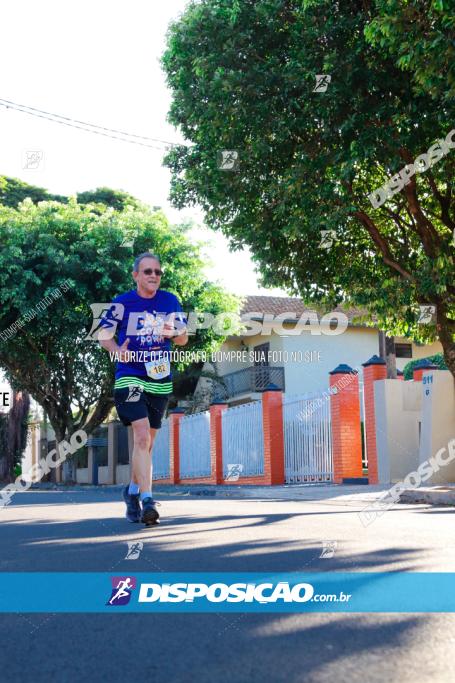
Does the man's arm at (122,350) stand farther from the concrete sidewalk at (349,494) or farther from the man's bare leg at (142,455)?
the concrete sidewalk at (349,494)

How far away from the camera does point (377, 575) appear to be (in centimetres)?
379

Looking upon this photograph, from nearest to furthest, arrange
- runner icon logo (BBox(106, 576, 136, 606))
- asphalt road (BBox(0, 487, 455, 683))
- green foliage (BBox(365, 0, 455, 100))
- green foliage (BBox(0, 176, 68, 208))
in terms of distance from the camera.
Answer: asphalt road (BBox(0, 487, 455, 683)), runner icon logo (BBox(106, 576, 136, 606)), green foliage (BBox(365, 0, 455, 100)), green foliage (BBox(0, 176, 68, 208))

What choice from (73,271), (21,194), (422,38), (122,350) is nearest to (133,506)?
(122,350)

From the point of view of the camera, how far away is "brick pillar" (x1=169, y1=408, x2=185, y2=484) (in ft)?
87.9

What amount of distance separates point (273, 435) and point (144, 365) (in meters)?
14.0

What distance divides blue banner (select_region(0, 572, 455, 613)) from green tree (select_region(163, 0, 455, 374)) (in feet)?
26.0

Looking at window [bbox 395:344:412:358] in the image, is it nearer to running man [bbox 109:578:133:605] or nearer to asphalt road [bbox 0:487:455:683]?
asphalt road [bbox 0:487:455:683]

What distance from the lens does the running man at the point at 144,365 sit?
6.34 meters

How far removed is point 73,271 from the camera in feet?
78.3

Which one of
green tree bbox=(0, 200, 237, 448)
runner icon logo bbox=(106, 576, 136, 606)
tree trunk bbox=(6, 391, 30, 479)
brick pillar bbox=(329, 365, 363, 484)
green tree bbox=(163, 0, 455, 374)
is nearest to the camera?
runner icon logo bbox=(106, 576, 136, 606)

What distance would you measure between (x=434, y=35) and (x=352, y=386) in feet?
29.7

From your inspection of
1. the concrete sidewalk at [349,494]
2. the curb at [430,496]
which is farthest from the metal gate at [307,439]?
the curb at [430,496]

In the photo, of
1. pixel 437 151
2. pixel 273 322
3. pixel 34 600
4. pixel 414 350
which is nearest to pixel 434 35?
pixel 437 151

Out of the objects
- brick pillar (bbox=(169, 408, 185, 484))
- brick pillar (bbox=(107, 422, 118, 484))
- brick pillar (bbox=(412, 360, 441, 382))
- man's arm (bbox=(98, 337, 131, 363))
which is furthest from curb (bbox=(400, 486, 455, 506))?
brick pillar (bbox=(107, 422, 118, 484))
